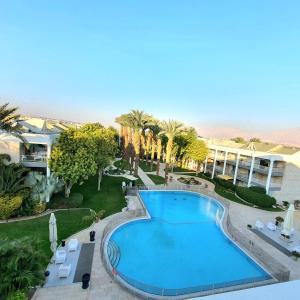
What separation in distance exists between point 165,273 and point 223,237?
23.6ft

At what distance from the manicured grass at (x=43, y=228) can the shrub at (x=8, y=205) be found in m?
0.88

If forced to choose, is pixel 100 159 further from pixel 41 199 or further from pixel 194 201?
pixel 194 201

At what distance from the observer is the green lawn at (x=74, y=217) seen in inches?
659

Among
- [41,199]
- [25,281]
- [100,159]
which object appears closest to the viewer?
[25,281]

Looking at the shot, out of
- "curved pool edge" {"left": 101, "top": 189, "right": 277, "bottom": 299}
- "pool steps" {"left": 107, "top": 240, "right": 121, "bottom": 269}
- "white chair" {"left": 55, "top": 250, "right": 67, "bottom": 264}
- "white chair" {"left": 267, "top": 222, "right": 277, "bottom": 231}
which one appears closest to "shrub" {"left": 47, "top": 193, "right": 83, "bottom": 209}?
"curved pool edge" {"left": 101, "top": 189, "right": 277, "bottom": 299}

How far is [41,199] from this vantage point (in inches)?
832

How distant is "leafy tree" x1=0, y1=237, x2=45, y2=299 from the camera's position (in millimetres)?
8570

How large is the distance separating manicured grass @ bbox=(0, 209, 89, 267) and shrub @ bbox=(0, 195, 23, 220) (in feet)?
2.87

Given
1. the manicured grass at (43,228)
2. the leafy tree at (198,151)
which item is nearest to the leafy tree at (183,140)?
the leafy tree at (198,151)

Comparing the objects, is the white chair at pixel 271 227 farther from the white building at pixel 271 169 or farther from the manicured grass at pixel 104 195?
the manicured grass at pixel 104 195

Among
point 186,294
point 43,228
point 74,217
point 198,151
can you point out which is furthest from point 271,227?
point 198,151

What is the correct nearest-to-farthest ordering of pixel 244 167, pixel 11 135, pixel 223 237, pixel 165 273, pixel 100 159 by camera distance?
pixel 165 273 → pixel 223 237 → pixel 11 135 → pixel 100 159 → pixel 244 167

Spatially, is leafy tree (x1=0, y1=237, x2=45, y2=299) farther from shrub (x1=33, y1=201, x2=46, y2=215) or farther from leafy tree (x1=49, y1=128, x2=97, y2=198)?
leafy tree (x1=49, y1=128, x2=97, y2=198)

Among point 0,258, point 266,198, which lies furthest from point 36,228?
point 266,198
